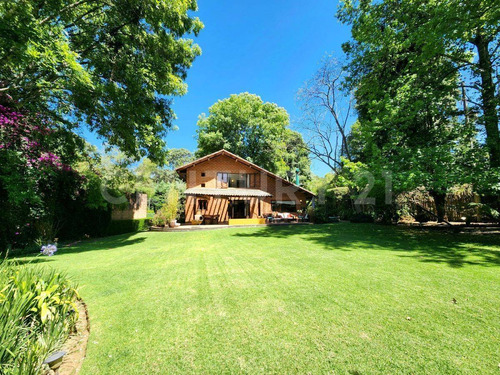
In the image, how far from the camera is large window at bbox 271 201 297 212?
78.9 feet

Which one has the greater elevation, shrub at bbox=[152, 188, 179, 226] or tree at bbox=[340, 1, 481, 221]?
tree at bbox=[340, 1, 481, 221]

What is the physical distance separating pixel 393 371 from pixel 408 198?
17479 millimetres

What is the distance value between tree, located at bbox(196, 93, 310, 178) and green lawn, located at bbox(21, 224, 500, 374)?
1039 inches

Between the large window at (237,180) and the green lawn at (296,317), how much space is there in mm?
15602

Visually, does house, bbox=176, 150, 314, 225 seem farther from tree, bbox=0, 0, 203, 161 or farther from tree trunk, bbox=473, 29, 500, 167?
tree trunk, bbox=473, 29, 500, 167

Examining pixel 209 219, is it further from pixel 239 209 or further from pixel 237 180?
pixel 237 180

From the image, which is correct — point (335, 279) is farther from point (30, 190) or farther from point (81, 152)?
point (81, 152)

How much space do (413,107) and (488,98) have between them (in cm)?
331

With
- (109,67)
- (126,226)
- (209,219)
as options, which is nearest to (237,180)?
(209,219)

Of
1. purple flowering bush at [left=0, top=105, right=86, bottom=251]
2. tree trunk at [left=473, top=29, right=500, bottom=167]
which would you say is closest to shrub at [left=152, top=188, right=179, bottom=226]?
purple flowering bush at [left=0, top=105, right=86, bottom=251]

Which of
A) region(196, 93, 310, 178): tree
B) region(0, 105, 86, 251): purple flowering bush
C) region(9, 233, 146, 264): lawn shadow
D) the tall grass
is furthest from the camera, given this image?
region(196, 93, 310, 178): tree

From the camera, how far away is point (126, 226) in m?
15.8

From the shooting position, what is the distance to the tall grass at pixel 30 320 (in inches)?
79.4

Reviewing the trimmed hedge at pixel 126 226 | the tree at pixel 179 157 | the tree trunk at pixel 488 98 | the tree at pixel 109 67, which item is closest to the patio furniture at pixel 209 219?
the trimmed hedge at pixel 126 226
